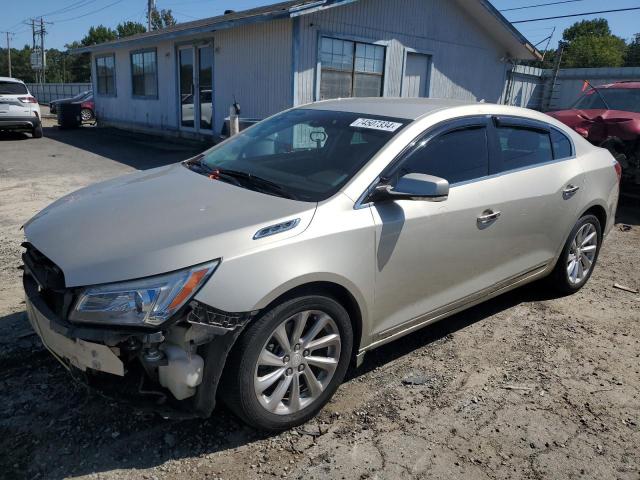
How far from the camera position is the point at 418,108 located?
353cm

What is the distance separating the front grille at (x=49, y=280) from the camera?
244 centimetres

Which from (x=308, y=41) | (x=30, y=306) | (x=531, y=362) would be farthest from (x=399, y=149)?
(x=308, y=41)

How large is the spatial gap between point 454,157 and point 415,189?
72 centimetres

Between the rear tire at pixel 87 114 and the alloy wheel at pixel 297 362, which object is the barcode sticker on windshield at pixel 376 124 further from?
the rear tire at pixel 87 114

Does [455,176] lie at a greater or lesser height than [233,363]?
greater

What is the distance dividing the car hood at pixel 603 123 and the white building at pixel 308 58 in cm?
560

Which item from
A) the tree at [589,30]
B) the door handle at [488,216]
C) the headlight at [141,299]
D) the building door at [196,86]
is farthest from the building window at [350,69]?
the tree at [589,30]

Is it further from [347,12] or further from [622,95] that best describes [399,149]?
[347,12]

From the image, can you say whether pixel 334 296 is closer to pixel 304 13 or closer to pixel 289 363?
pixel 289 363

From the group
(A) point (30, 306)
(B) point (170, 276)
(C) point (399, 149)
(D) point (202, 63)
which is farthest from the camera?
(D) point (202, 63)

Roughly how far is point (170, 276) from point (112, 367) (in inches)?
18.6

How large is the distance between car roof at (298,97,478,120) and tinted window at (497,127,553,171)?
0.36 meters

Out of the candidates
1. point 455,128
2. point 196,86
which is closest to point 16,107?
point 196,86

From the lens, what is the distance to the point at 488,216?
351 cm
